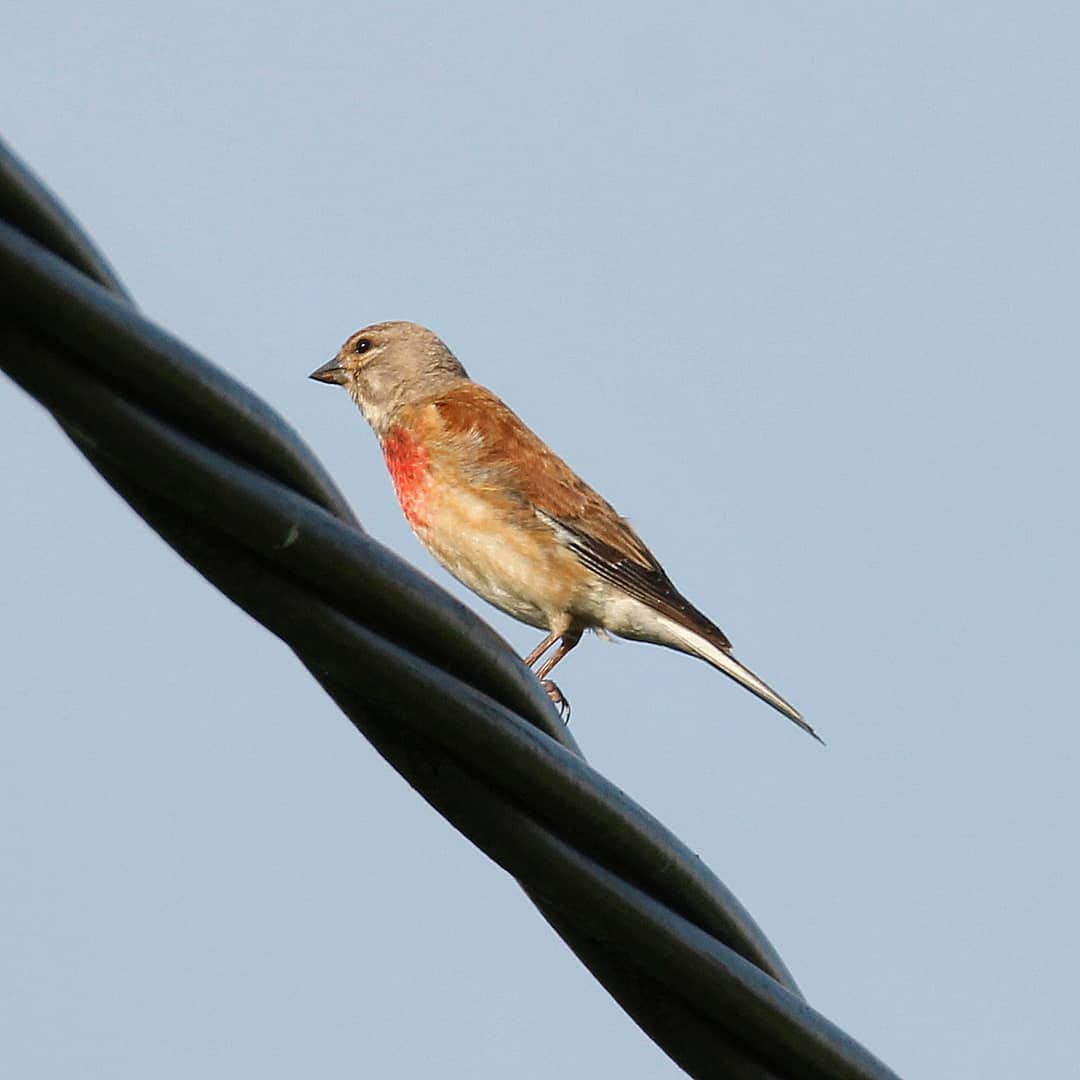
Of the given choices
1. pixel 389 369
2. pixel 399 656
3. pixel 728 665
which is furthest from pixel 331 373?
pixel 399 656

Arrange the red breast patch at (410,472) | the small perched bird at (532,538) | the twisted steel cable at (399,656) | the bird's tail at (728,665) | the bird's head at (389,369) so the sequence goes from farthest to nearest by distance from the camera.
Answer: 1. the bird's head at (389,369)
2. the red breast patch at (410,472)
3. the small perched bird at (532,538)
4. the bird's tail at (728,665)
5. the twisted steel cable at (399,656)

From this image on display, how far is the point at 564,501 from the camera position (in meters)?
8.93

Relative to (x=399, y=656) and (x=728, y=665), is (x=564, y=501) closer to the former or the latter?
(x=728, y=665)

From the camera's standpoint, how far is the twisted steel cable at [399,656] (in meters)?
2.11

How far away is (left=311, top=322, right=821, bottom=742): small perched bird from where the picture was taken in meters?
8.69

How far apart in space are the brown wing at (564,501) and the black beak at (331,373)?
114 centimetres

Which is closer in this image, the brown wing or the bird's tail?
the bird's tail

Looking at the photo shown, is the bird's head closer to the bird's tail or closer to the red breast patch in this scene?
the red breast patch

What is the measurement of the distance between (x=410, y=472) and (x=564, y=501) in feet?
2.38

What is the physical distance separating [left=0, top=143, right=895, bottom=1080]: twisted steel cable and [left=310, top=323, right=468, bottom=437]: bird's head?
6.99m

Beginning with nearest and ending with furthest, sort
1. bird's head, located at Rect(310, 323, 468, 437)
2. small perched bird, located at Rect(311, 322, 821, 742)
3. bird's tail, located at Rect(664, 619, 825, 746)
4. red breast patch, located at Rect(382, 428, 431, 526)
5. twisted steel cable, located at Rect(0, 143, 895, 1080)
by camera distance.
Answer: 1. twisted steel cable, located at Rect(0, 143, 895, 1080)
2. bird's tail, located at Rect(664, 619, 825, 746)
3. small perched bird, located at Rect(311, 322, 821, 742)
4. red breast patch, located at Rect(382, 428, 431, 526)
5. bird's head, located at Rect(310, 323, 468, 437)

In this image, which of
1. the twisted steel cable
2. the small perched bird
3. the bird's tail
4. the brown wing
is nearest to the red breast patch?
the small perched bird

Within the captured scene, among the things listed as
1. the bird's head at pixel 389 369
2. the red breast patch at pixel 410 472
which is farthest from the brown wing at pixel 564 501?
the bird's head at pixel 389 369

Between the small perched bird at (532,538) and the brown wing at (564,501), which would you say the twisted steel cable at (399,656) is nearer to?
the small perched bird at (532,538)
